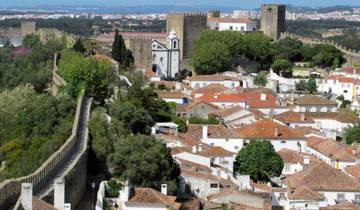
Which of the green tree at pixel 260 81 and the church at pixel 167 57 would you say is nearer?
the green tree at pixel 260 81

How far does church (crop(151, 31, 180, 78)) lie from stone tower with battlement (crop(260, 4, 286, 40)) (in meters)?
7.75

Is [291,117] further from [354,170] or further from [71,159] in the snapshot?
[71,159]

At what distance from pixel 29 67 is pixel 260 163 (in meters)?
17.5

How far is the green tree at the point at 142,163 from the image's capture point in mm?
20188

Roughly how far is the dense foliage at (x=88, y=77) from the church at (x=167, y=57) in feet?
39.9

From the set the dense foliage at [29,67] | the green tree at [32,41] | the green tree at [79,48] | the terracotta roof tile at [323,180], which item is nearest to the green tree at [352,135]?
the terracotta roof tile at [323,180]

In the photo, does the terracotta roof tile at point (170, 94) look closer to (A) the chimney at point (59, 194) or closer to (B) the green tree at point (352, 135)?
(B) the green tree at point (352, 135)

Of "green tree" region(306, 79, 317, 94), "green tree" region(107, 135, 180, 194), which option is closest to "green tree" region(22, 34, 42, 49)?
"green tree" region(306, 79, 317, 94)

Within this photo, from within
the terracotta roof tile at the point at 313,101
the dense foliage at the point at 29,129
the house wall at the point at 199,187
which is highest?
the dense foliage at the point at 29,129

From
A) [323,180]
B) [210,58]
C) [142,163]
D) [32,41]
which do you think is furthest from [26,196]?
[32,41]

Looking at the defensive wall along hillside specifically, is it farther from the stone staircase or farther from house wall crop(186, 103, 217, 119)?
house wall crop(186, 103, 217, 119)

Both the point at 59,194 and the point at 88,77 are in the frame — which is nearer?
the point at 59,194

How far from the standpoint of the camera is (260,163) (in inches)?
997

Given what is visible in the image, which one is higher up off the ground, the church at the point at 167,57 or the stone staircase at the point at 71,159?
the stone staircase at the point at 71,159
